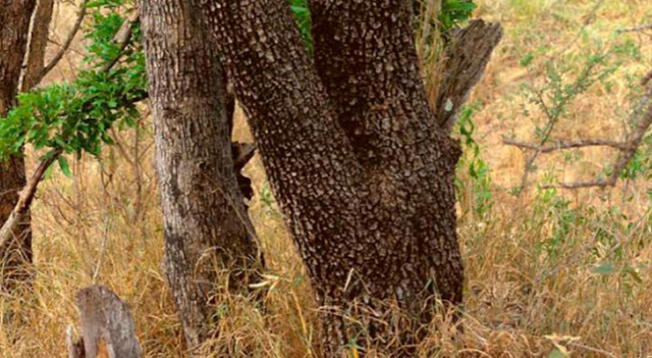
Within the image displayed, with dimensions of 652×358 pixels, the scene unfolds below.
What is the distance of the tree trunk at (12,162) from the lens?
177 inches

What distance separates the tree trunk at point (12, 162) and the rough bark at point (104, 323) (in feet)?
5.58

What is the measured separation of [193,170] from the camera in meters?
3.73

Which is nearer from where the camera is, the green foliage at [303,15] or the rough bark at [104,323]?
the rough bark at [104,323]

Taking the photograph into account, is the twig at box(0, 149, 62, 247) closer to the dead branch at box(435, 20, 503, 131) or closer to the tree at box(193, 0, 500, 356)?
the tree at box(193, 0, 500, 356)

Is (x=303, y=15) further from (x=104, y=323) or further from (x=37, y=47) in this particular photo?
(x=37, y=47)

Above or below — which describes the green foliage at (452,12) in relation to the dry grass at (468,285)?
above

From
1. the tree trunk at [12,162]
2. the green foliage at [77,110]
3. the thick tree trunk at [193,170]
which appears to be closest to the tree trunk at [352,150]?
the thick tree trunk at [193,170]

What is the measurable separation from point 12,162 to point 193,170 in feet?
4.33

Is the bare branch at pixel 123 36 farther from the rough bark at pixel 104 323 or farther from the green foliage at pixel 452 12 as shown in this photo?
the rough bark at pixel 104 323

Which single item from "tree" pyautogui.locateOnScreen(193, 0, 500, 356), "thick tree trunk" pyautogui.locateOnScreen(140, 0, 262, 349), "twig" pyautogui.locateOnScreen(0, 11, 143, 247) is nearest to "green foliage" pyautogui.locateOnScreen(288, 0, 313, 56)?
"thick tree trunk" pyautogui.locateOnScreen(140, 0, 262, 349)

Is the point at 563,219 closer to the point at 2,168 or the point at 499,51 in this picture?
the point at 2,168

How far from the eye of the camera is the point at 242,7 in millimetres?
3025

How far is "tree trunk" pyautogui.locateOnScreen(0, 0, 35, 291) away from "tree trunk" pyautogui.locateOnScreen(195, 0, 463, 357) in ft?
5.19

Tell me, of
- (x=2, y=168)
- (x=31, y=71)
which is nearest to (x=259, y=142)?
(x=2, y=168)
